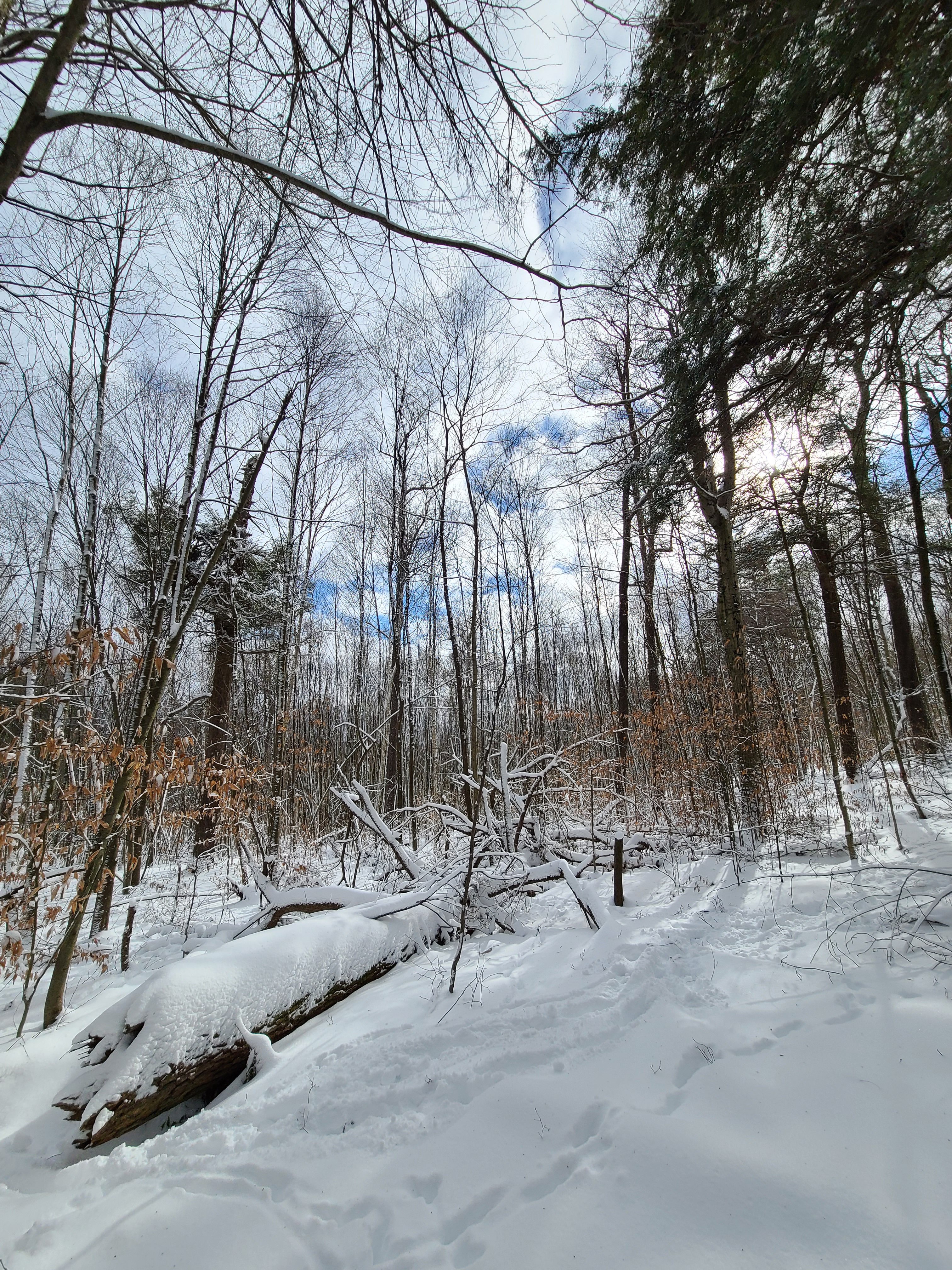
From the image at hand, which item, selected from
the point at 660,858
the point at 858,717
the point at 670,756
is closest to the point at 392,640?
the point at 670,756

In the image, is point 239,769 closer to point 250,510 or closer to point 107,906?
point 107,906

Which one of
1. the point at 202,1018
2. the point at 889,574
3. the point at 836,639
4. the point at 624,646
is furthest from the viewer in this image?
the point at 624,646

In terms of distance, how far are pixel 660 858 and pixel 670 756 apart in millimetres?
1510

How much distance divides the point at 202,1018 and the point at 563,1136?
1839 mm

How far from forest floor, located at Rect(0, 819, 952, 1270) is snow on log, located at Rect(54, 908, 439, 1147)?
17 centimetres

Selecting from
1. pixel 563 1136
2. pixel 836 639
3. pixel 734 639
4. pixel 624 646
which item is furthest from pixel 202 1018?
pixel 836 639

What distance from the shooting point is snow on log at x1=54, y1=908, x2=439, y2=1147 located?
7.24ft

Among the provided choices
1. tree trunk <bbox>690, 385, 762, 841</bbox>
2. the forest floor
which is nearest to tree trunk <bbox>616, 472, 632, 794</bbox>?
tree trunk <bbox>690, 385, 762, 841</bbox>

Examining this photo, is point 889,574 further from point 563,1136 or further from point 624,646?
point 563,1136

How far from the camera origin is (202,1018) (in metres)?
2.47

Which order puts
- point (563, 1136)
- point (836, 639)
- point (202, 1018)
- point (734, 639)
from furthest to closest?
point (836, 639), point (734, 639), point (202, 1018), point (563, 1136)

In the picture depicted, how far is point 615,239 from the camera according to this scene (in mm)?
2676

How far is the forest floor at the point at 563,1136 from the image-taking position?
4.61ft

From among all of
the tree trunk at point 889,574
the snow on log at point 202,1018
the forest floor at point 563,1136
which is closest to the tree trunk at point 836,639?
the tree trunk at point 889,574
